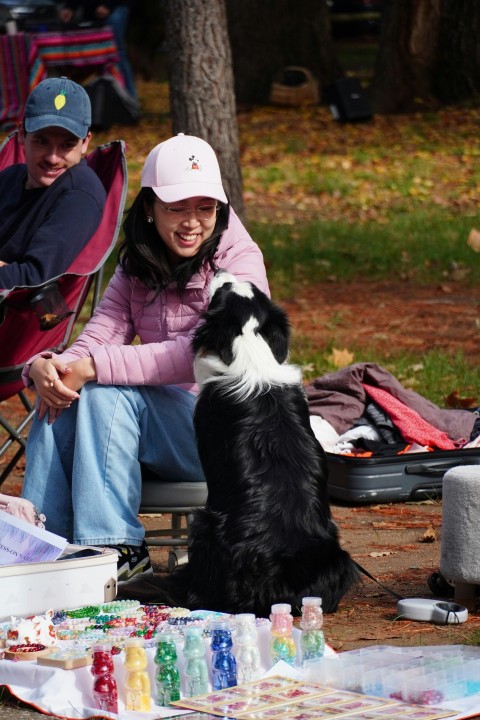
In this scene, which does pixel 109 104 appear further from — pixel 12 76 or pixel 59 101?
pixel 59 101

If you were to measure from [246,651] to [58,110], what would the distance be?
2.45m

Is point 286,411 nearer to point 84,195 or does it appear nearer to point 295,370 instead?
point 295,370

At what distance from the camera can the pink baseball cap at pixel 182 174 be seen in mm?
3973

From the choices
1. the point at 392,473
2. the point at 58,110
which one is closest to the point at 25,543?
the point at 58,110

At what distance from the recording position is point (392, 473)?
17.0 feet

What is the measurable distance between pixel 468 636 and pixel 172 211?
1.63 m

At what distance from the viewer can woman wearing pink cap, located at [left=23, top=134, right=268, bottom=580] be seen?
3908mm

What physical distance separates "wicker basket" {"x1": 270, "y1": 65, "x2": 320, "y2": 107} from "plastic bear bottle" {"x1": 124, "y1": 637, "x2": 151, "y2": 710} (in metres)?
15.3

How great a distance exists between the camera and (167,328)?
414 centimetres

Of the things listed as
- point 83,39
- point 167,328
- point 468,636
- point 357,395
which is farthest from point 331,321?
point 83,39

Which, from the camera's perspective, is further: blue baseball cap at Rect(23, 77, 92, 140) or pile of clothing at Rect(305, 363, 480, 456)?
pile of clothing at Rect(305, 363, 480, 456)

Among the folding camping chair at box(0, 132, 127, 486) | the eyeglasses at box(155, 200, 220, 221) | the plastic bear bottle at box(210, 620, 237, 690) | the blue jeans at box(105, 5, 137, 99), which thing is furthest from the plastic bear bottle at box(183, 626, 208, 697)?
the blue jeans at box(105, 5, 137, 99)

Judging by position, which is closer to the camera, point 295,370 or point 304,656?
Answer: point 304,656

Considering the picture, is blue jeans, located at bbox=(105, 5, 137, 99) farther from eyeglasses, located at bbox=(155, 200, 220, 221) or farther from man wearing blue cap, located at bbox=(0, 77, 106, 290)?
eyeglasses, located at bbox=(155, 200, 220, 221)
